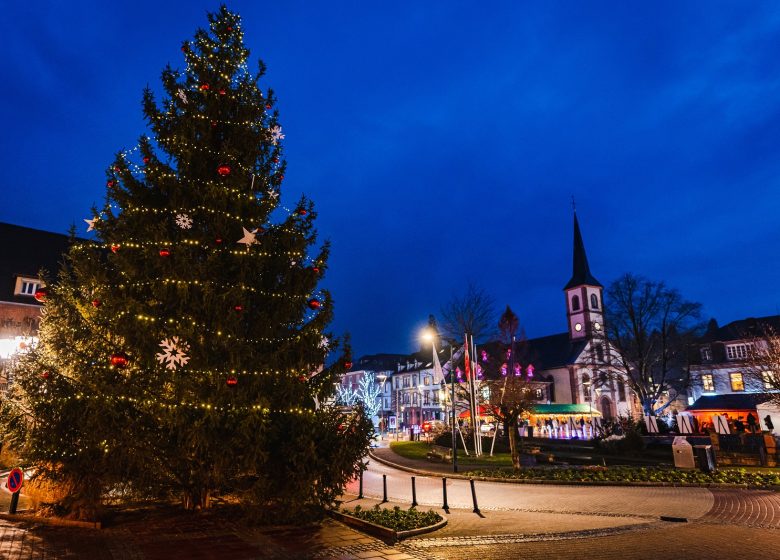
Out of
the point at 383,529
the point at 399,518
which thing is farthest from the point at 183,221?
the point at 399,518

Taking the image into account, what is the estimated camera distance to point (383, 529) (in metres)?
9.83

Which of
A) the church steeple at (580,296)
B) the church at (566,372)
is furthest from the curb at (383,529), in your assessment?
the church steeple at (580,296)

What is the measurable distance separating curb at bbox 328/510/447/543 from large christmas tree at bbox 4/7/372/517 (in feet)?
3.06

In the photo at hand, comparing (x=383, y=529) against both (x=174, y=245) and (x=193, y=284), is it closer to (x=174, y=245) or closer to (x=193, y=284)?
(x=193, y=284)

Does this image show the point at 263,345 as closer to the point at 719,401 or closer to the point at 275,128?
the point at 275,128

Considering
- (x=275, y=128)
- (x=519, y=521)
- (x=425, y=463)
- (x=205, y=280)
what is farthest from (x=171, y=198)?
(x=425, y=463)

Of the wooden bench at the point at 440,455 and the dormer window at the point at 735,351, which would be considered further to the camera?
the dormer window at the point at 735,351

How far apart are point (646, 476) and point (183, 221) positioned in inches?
703

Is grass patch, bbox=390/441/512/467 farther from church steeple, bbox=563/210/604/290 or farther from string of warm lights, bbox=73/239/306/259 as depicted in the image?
church steeple, bbox=563/210/604/290

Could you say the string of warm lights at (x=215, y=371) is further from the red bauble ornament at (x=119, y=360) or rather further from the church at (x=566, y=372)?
the church at (x=566, y=372)

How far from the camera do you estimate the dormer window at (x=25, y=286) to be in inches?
1441

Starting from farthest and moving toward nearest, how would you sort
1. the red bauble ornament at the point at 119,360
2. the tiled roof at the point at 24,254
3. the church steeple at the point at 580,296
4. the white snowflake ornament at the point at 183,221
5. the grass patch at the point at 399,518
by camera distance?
the church steeple at the point at 580,296 < the tiled roof at the point at 24,254 < the white snowflake ornament at the point at 183,221 < the grass patch at the point at 399,518 < the red bauble ornament at the point at 119,360

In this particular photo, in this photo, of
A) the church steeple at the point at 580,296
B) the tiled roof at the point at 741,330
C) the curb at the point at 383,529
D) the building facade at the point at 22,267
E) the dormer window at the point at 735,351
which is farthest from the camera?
the church steeple at the point at 580,296

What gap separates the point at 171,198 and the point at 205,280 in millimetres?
2496
